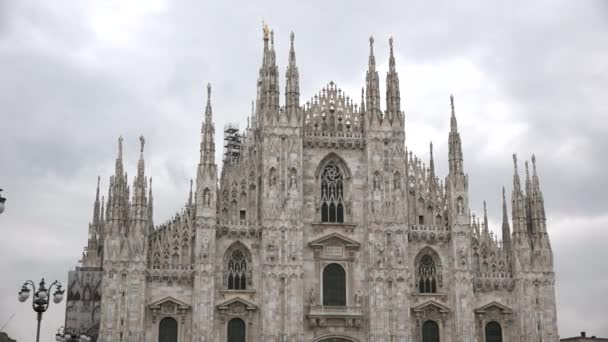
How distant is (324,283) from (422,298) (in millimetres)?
5859

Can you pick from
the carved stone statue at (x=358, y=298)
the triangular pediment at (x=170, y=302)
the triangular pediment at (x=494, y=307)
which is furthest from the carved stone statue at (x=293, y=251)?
the triangular pediment at (x=494, y=307)

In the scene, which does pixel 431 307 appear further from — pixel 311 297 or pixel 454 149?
pixel 454 149

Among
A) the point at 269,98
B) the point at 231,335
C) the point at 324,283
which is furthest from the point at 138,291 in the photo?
the point at 269,98

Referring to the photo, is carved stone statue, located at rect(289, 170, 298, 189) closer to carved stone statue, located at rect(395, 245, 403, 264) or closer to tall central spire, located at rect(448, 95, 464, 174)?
carved stone statue, located at rect(395, 245, 403, 264)

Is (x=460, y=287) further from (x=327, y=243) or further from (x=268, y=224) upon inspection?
(x=268, y=224)

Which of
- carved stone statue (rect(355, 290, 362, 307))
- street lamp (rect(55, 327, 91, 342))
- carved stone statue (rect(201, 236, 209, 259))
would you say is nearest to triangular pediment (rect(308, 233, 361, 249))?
carved stone statue (rect(355, 290, 362, 307))

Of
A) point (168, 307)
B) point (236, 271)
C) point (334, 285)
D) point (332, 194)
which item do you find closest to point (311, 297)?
point (334, 285)

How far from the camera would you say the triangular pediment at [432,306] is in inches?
1998

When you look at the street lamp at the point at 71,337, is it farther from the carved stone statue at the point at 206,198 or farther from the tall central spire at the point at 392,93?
the tall central spire at the point at 392,93

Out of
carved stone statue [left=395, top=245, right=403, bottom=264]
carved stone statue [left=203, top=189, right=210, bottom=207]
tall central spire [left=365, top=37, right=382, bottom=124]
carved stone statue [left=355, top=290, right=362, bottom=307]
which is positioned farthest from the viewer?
tall central spire [left=365, top=37, right=382, bottom=124]

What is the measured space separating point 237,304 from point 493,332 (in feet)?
50.9

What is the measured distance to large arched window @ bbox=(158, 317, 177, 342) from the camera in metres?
48.7

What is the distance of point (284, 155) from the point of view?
51594 millimetres

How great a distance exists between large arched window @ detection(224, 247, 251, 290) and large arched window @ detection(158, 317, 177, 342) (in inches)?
147
